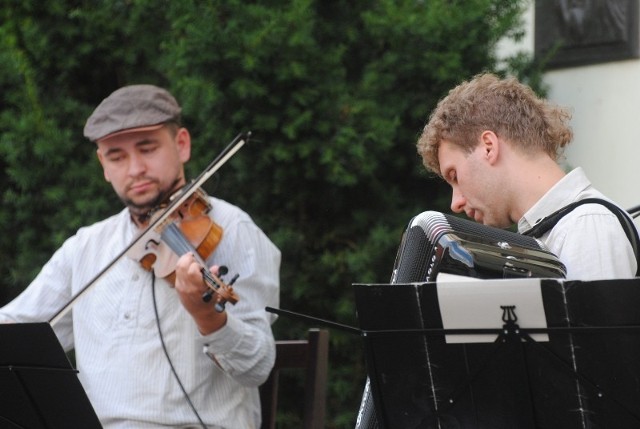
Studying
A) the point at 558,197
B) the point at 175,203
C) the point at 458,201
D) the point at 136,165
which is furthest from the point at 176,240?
the point at 558,197

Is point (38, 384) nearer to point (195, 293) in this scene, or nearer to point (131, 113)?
point (195, 293)

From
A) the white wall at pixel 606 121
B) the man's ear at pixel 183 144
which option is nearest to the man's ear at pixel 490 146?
the man's ear at pixel 183 144

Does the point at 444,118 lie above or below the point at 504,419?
above

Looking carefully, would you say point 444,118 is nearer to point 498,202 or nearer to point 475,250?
point 498,202

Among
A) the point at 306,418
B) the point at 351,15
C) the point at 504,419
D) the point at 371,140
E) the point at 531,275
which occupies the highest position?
the point at 351,15

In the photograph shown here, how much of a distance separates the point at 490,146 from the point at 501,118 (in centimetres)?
7

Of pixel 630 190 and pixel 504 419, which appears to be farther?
pixel 630 190

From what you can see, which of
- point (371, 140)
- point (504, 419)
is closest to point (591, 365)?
point (504, 419)

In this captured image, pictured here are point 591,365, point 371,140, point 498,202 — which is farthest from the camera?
point 371,140

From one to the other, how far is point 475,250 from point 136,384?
1.35 m

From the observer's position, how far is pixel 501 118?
2629mm

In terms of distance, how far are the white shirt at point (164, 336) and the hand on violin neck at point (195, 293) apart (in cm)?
5

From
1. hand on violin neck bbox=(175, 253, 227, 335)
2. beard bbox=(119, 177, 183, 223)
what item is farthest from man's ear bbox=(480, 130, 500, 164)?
beard bbox=(119, 177, 183, 223)

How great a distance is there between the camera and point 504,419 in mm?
2188
